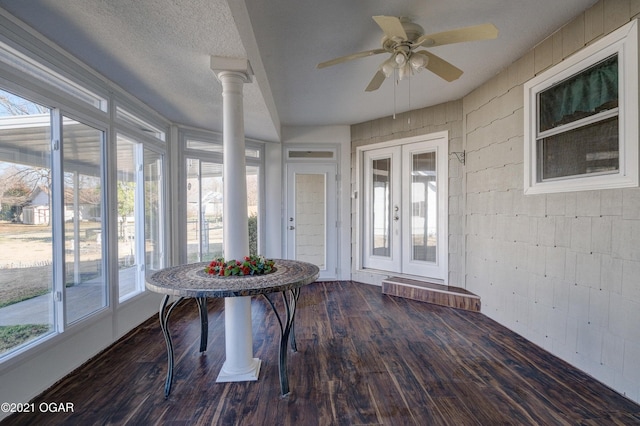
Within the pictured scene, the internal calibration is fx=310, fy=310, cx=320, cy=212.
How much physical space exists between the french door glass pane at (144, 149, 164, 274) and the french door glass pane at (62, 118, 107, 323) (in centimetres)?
76

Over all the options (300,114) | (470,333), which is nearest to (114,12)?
(300,114)

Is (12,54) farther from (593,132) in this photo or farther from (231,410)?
(593,132)

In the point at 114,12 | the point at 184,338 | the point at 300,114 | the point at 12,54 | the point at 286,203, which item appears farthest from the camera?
the point at 286,203

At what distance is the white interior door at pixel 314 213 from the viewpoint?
17.3ft

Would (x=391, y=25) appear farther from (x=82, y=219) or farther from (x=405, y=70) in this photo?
(x=82, y=219)

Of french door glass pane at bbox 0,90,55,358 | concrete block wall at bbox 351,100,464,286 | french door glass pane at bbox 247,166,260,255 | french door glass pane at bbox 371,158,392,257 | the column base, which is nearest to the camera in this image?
french door glass pane at bbox 0,90,55,358

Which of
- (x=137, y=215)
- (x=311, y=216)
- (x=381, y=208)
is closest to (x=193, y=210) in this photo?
(x=137, y=215)

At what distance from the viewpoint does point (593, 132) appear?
232cm

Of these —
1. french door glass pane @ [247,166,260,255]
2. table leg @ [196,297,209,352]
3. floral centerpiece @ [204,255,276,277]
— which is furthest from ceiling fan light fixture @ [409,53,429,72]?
french door glass pane @ [247,166,260,255]

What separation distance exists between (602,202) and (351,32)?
226cm

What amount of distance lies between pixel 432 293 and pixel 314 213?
7.49 feet

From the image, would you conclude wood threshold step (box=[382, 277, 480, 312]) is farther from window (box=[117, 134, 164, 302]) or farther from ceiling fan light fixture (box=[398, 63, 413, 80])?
window (box=[117, 134, 164, 302])

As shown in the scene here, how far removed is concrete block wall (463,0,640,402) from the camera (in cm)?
208

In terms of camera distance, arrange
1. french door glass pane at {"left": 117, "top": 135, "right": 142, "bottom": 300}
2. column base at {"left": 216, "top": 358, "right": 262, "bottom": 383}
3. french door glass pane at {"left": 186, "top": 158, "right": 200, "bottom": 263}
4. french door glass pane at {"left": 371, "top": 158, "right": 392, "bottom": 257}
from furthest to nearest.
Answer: french door glass pane at {"left": 371, "top": 158, "right": 392, "bottom": 257}, french door glass pane at {"left": 186, "top": 158, "right": 200, "bottom": 263}, french door glass pane at {"left": 117, "top": 135, "right": 142, "bottom": 300}, column base at {"left": 216, "top": 358, "right": 262, "bottom": 383}
